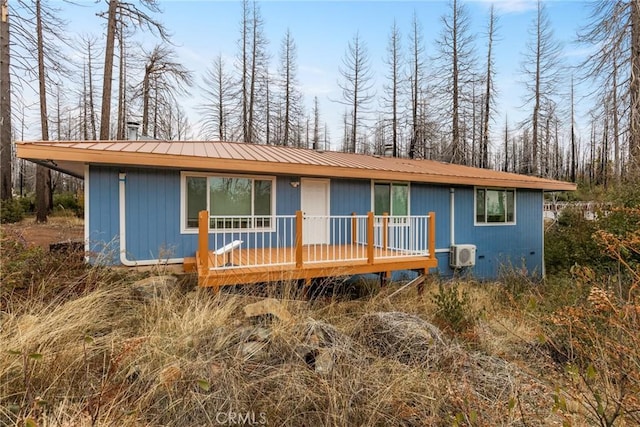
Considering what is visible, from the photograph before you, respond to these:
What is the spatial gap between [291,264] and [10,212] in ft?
46.8

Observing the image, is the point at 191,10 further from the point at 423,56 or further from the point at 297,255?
the point at 423,56

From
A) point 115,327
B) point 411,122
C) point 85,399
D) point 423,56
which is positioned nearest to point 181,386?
point 85,399

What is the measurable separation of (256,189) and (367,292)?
3.15 metres

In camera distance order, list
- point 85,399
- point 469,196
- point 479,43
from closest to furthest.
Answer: point 85,399 < point 469,196 < point 479,43

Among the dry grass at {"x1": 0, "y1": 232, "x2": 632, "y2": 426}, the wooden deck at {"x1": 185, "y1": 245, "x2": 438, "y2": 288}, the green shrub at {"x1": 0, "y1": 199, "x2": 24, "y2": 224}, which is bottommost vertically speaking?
the dry grass at {"x1": 0, "y1": 232, "x2": 632, "y2": 426}

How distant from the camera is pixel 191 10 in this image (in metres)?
8.30

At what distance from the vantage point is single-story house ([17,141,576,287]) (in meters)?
5.16

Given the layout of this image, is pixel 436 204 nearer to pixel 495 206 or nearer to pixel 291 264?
pixel 495 206

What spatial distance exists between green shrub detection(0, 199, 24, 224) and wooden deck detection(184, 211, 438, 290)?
11.9m

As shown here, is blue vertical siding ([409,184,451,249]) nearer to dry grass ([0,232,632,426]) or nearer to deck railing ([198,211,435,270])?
deck railing ([198,211,435,270])

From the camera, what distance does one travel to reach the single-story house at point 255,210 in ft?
16.9

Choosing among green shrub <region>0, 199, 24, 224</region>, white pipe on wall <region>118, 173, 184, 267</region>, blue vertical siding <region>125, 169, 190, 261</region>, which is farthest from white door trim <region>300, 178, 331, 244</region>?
green shrub <region>0, 199, 24, 224</region>

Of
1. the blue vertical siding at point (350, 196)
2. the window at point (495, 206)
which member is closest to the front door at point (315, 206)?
the blue vertical siding at point (350, 196)

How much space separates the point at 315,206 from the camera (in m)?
7.51
